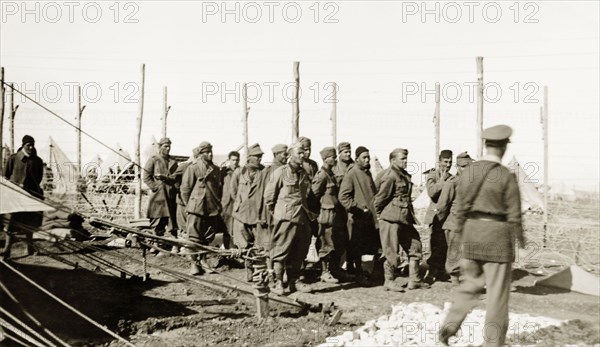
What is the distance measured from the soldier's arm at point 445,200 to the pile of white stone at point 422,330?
2069 millimetres

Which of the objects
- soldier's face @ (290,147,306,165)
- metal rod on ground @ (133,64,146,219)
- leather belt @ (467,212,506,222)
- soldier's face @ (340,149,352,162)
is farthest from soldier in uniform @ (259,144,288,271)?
metal rod on ground @ (133,64,146,219)

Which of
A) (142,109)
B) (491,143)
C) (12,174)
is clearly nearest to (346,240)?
(491,143)

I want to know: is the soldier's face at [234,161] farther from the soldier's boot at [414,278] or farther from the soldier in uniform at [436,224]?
the soldier's boot at [414,278]

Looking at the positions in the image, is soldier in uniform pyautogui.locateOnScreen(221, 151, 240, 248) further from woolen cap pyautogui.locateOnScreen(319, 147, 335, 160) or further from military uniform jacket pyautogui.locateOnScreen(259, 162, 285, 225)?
woolen cap pyautogui.locateOnScreen(319, 147, 335, 160)

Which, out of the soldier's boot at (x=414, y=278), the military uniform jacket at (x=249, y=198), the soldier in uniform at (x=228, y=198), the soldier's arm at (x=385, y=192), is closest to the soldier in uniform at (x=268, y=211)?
the military uniform jacket at (x=249, y=198)

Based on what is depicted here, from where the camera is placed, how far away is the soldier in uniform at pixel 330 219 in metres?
9.45

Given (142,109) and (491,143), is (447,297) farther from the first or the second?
(142,109)

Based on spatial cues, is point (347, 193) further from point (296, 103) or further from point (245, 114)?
point (245, 114)

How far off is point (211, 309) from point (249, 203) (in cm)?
257

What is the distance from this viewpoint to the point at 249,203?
9.98 metres

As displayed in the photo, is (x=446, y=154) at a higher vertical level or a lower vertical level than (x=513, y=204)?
higher

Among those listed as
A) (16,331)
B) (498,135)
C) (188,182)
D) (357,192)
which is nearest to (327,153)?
(357,192)

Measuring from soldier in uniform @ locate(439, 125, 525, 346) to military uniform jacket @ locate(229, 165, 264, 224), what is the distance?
15.8 ft

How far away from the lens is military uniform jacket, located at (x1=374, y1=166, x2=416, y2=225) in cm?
891
